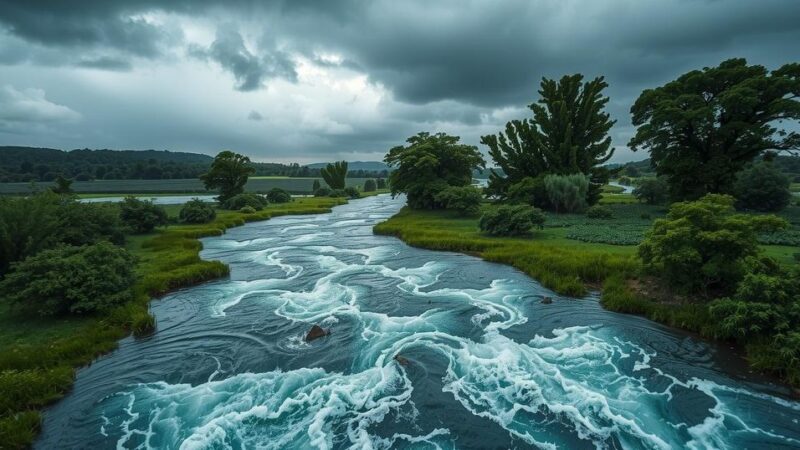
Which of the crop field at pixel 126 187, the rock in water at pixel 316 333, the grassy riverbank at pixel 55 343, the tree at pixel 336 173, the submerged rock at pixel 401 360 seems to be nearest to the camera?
the grassy riverbank at pixel 55 343

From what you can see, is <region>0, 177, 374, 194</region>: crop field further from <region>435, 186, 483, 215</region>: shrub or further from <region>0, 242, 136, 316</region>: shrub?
<region>435, 186, 483, 215</region>: shrub

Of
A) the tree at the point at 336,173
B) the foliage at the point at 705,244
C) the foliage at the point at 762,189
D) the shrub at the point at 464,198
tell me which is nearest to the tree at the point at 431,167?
the shrub at the point at 464,198

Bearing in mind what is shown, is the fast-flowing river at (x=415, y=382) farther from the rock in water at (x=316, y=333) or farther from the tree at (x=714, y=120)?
the tree at (x=714, y=120)

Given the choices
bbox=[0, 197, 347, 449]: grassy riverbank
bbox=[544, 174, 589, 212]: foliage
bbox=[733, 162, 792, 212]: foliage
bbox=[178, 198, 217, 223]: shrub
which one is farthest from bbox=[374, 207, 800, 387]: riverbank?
bbox=[178, 198, 217, 223]: shrub

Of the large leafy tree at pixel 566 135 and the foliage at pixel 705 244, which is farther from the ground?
the large leafy tree at pixel 566 135

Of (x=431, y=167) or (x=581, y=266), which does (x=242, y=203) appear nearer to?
(x=431, y=167)

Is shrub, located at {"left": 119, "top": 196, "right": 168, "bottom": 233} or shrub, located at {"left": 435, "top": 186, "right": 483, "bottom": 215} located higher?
shrub, located at {"left": 435, "top": 186, "right": 483, "bottom": 215}
